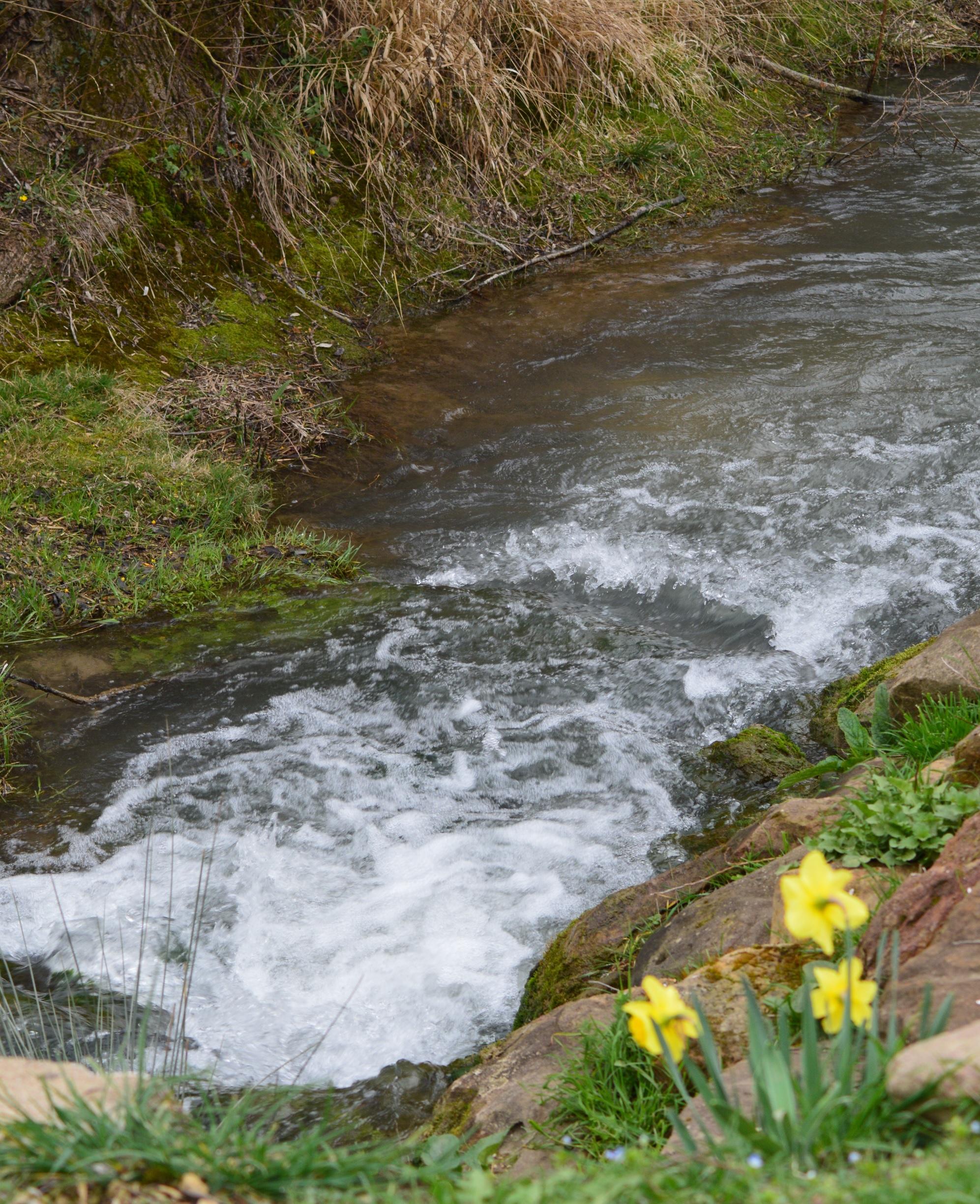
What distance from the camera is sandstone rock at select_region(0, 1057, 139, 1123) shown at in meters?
1.48

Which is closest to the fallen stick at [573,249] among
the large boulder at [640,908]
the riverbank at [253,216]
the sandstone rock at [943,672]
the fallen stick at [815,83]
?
the riverbank at [253,216]

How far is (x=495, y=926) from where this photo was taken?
3158 millimetres

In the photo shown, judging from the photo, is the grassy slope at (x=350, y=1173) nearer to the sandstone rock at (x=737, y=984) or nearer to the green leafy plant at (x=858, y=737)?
the sandstone rock at (x=737, y=984)

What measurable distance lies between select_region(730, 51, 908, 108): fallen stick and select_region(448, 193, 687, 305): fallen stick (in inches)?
125

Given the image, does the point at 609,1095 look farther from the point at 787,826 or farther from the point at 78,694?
the point at 78,694

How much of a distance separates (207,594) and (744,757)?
106 inches

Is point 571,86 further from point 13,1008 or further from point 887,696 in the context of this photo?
point 13,1008

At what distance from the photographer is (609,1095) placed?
2.05 m

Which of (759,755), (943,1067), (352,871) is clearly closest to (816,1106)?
(943,1067)

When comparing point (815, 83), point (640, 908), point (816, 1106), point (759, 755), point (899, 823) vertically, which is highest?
point (815, 83)

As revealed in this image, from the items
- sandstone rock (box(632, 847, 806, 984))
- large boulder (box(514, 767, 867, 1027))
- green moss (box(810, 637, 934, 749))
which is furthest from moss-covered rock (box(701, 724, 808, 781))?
sandstone rock (box(632, 847, 806, 984))

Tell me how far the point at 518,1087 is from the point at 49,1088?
1.10 metres

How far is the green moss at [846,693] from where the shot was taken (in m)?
3.68

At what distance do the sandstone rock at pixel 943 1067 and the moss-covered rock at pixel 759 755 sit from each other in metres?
2.27
